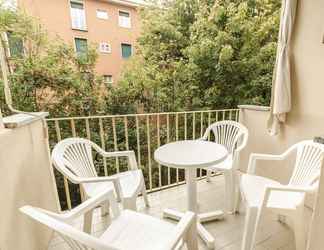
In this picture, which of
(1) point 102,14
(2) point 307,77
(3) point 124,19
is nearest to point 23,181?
(2) point 307,77

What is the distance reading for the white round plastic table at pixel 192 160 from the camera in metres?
1.38

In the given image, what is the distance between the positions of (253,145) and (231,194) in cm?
83

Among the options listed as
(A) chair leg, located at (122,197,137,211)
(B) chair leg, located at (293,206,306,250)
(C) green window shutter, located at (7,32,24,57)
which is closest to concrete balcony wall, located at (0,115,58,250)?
(A) chair leg, located at (122,197,137,211)

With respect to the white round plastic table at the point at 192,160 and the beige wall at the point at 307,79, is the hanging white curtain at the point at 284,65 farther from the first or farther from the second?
the white round plastic table at the point at 192,160

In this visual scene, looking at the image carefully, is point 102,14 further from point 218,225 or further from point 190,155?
point 218,225

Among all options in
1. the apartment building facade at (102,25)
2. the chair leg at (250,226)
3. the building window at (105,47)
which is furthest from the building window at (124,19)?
the chair leg at (250,226)

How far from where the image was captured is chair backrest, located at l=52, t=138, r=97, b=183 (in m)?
1.38

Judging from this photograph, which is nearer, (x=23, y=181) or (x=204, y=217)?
(x=23, y=181)

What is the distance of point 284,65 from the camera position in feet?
5.77

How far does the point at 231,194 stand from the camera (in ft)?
6.08

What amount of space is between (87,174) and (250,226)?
1.30 meters

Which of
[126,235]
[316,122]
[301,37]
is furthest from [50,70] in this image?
[316,122]

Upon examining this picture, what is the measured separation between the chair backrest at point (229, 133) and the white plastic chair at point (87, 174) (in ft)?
3.31

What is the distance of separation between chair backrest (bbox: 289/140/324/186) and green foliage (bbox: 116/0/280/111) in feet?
8.84
